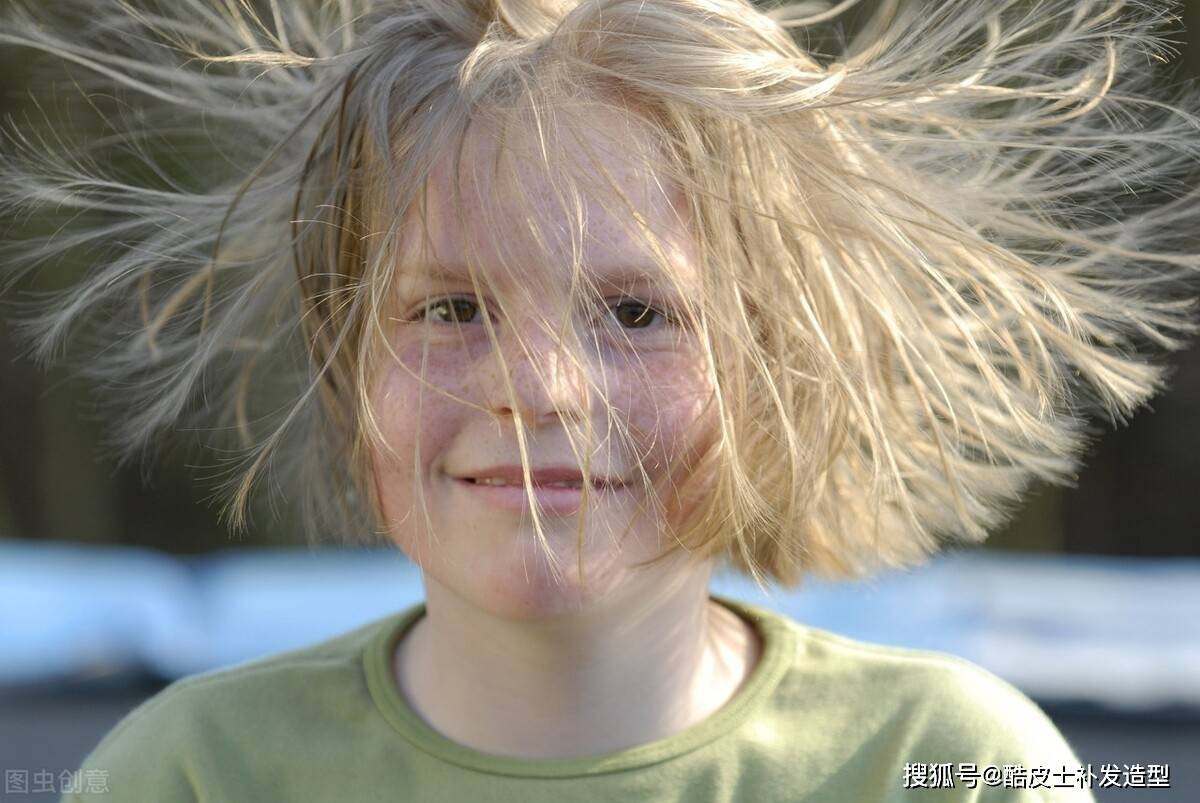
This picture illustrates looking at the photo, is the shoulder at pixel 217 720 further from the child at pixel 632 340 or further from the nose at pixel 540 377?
the nose at pixel 540 377

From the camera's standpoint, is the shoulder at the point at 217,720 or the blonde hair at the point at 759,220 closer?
the blonde hair at the point at 759,220

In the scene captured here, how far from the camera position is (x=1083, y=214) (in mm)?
1089

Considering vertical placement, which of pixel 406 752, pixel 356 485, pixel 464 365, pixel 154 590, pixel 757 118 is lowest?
pixel 154 590

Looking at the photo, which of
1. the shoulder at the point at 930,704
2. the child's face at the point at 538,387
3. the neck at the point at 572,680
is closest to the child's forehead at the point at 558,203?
the child's face at the point at 538,387

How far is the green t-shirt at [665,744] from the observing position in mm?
914

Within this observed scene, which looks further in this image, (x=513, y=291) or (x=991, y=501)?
(x=991, y=501)

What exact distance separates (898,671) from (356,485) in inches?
17.0

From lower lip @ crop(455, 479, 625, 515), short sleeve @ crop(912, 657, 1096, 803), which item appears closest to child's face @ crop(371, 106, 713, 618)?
lower lip @ crop(455, 479, 625, 515)

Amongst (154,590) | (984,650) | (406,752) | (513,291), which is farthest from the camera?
(154,590)

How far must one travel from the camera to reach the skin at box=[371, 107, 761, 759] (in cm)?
83

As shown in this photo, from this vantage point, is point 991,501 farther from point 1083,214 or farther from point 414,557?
point 414,557

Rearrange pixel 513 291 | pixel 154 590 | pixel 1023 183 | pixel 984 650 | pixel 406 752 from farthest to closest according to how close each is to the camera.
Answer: pixel 154 590, pixel 984 650, pixel 1023 183, pixel 406 752, pixel 513 291

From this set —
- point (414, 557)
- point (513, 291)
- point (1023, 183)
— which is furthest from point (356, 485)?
point (1023, 183)

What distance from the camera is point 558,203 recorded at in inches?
32.5
